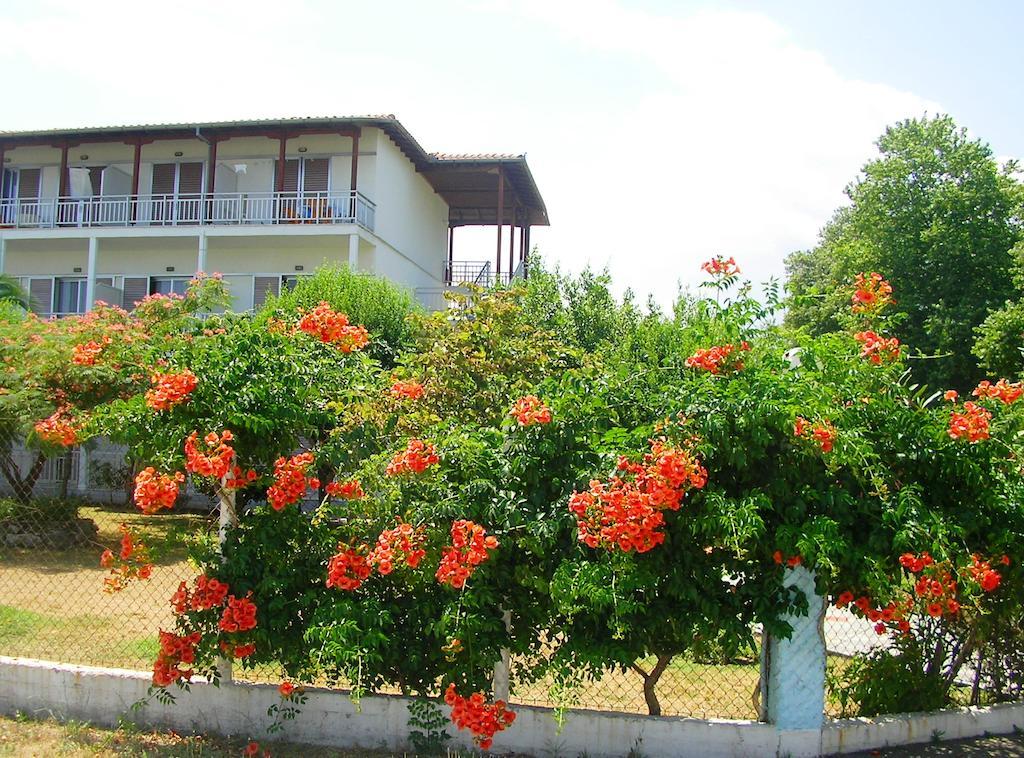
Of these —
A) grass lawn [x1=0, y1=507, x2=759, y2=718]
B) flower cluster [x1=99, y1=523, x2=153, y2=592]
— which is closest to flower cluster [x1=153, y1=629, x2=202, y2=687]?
flower cluster [x1=99, y1=523, x2=153, y2=592]

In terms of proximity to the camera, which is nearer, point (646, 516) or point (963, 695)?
point (646, 516)

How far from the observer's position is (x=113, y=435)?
447 centimetres

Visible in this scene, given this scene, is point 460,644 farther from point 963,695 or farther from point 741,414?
point 963,695

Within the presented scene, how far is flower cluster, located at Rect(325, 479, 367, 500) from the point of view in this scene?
425 centimetres

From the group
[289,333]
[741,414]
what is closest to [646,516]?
[741,414]

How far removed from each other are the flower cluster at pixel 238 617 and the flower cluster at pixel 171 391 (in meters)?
1.07

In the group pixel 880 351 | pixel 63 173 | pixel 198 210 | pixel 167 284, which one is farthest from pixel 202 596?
pixel 63 173

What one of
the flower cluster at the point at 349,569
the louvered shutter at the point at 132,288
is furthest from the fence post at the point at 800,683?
the louvered shutter at the point at 132,288

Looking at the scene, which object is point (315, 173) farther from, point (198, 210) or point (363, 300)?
point (363, 300)

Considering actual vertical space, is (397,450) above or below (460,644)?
above

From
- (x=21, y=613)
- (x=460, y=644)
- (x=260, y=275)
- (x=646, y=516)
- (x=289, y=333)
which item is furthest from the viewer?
(x=260, y=275)

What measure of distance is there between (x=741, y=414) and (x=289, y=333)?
257 cm

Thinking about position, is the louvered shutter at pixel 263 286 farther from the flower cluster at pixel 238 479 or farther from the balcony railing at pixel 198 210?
the flower cluster at pixel 238 479

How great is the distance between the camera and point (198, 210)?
2095 cm
